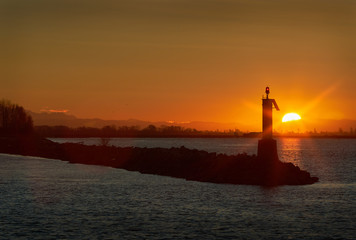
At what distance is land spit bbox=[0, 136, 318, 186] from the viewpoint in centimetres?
3562

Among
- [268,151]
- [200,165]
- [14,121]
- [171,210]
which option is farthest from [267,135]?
[14,121]

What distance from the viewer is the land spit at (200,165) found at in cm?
3562

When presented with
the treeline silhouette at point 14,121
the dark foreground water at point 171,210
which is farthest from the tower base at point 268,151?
the treeline silhouette at point 14,121

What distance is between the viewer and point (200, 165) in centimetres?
4303

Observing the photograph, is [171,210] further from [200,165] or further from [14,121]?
[14,121]

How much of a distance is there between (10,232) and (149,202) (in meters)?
9.82

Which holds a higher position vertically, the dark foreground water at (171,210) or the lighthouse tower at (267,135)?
the lighthouse tower at (267,135)

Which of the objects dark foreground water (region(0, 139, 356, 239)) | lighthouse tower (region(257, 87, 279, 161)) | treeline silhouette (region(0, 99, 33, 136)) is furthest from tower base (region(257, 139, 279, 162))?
treeline silhouette (region(0, 99, 33, 136))

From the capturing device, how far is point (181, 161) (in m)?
46.7

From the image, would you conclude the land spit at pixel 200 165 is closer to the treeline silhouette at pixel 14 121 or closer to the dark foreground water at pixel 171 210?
the dark foreground water at pixel 171 210

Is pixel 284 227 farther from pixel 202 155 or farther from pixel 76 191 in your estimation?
pixel 202 155

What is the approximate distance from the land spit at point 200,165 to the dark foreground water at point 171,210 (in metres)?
1.23

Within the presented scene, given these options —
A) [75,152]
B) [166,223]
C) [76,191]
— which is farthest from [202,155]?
[75,152]

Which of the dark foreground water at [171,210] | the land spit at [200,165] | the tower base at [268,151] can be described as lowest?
the dark foreground water at [171,210]
